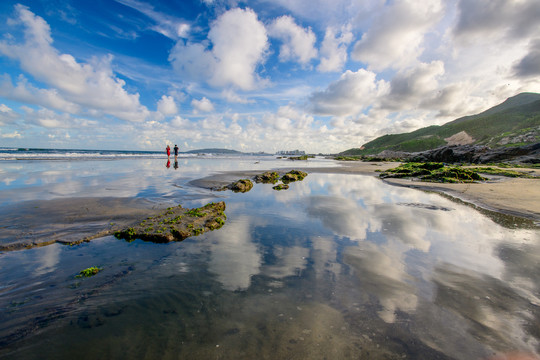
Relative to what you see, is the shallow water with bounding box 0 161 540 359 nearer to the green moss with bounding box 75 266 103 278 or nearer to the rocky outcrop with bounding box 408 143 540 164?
the green moss with bounding box 75 266 103 278

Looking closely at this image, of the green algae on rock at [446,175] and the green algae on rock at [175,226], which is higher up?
the green algae on rock at [446,175]

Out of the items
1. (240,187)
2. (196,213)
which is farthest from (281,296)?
(240,187)

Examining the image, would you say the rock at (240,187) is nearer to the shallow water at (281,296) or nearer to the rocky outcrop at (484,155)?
the shallow water at (281,296)

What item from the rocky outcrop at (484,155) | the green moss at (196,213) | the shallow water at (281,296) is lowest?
the shallow water at (281,296)

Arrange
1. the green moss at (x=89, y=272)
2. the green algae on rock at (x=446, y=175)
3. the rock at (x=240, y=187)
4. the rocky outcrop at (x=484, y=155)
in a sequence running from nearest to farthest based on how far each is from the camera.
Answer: the green moss at (x=89, y=272) → the rock at (x=240, y=187) → the green algae on rock at (x=446, y=175) → the rocky outcrop at (x=484, y=155)

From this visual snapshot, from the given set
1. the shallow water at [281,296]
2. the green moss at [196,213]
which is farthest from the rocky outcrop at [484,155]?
the green moss at [196,213]

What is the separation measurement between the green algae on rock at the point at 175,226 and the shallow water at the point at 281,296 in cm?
34

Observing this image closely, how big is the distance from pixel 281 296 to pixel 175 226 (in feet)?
15.0

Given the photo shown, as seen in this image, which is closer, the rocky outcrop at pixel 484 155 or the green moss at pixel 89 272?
the green moss at pixel 89 272

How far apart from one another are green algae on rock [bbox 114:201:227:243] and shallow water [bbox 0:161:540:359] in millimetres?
338

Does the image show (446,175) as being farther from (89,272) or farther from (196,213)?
(89,272)

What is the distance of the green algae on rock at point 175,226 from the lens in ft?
21.6

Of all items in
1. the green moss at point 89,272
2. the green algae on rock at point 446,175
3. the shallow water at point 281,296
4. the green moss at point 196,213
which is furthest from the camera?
the green algae on rock at point 446,175

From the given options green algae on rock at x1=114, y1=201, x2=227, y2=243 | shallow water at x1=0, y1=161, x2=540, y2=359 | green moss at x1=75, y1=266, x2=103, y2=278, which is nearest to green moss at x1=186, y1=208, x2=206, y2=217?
green algae on rock at x1=114, y1=201, x2=227, y2=243
